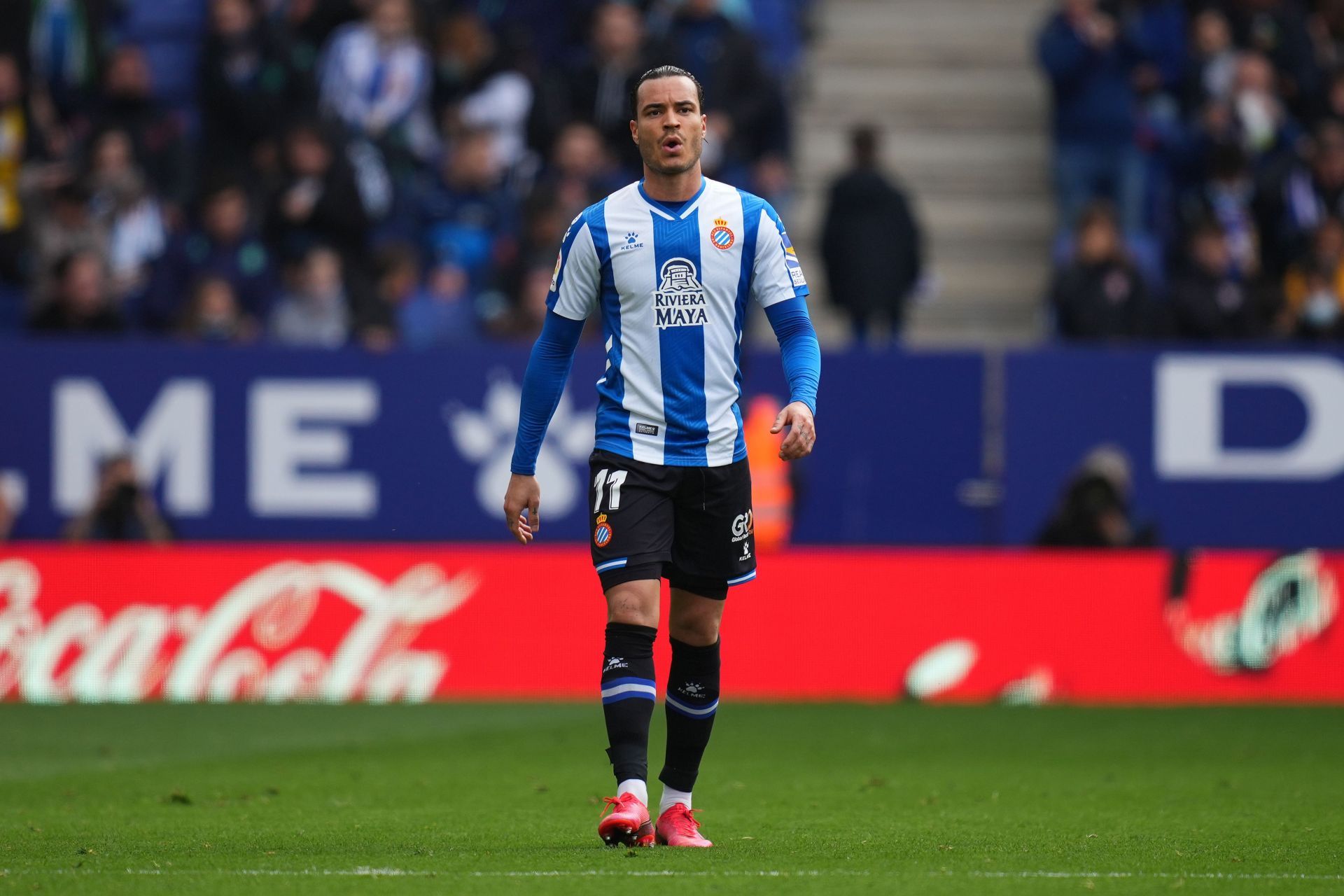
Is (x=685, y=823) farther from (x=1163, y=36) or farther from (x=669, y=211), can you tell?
(x=1163, y=36)

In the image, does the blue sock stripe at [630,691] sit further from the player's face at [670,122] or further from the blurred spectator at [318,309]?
the blurred spectator at [318,309]

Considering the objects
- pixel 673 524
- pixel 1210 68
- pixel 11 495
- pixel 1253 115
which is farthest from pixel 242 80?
pixel 673 524

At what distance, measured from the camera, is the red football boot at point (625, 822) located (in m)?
6.31

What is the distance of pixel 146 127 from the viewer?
54.7 ft

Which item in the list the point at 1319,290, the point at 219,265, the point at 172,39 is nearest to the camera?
the point at 1319,290

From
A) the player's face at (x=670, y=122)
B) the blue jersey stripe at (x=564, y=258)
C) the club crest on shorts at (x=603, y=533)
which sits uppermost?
the player's face at (x=670, y=122)

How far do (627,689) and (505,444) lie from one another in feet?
26.0

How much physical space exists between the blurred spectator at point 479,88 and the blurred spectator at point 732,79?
1.25 m

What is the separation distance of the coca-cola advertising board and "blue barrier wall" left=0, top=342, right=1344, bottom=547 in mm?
1201

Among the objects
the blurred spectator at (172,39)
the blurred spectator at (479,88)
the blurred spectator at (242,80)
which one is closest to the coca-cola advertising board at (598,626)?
the blurred spectator at (479,88)

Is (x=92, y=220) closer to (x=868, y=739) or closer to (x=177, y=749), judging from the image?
(x=177, y=749)

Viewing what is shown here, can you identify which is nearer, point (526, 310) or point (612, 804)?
point (612, 804)

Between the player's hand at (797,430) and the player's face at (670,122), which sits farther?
the player's face at (670,122)

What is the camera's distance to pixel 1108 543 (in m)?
13.3
